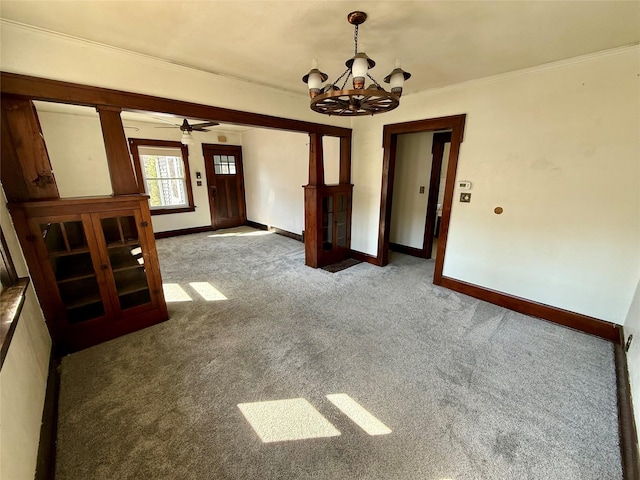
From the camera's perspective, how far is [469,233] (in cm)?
314

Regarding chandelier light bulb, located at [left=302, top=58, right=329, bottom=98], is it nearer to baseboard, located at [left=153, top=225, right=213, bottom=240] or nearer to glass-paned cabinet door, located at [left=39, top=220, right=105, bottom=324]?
glass-paned cabinet door, located at [left=39, top=220, right=105, bottom=324]

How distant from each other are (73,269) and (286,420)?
219 cm

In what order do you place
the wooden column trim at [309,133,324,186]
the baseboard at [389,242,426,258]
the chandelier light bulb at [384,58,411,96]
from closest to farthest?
the chandelier light bulb at [384,58,411,96] < the wooden column trim at [309,133,324,186] < the baseboard at [389,242,426,258]

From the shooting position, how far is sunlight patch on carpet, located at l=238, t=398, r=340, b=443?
1532mm

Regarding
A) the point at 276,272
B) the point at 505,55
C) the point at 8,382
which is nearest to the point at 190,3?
the point at 8,382

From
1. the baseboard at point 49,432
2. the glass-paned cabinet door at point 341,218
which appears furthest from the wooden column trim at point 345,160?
the baseboard at point 49,432

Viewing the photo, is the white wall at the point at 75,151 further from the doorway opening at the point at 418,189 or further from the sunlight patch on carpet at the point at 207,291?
the doorway opening at the point at 418,189

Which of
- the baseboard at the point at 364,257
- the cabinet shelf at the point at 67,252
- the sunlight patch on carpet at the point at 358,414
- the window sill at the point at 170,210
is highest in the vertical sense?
the cabinet shelf at the point at 67,252

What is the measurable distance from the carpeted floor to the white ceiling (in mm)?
2447

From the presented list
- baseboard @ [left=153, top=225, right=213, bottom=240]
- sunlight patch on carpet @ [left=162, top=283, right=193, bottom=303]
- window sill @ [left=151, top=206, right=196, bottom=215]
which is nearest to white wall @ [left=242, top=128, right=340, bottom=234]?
baseboard @ [left=153, top=225, right=213, bottom=240]

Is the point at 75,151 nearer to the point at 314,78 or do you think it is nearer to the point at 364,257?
the point at 314,78

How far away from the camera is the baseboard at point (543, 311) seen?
7.90ft

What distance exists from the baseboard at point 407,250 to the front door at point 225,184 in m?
4.09

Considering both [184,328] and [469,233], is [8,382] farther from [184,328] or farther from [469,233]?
[469,233]
